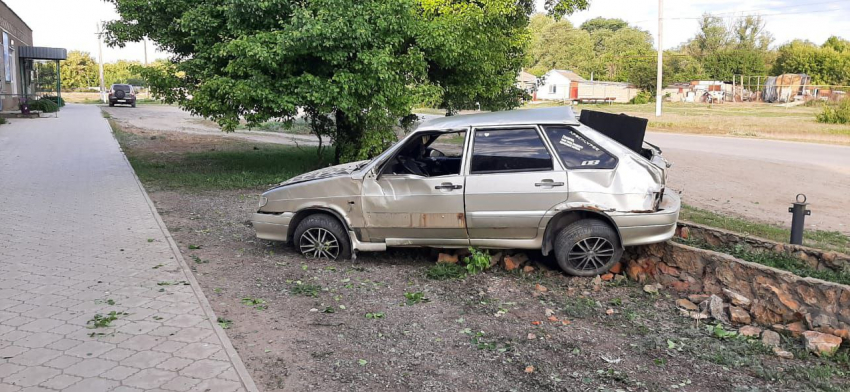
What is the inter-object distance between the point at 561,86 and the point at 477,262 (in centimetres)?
6701

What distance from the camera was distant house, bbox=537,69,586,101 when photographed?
6762 cm

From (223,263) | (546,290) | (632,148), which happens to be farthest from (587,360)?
(223,263)

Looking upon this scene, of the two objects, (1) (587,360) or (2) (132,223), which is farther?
(2) (132,223)

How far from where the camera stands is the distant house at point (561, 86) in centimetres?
6762

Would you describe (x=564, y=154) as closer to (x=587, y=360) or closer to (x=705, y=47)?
(x=587, y=360)

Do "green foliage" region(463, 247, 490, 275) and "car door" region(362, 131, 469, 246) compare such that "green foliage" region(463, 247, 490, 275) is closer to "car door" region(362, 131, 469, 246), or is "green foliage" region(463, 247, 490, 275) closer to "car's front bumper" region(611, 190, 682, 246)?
"car door" region(362, 131, 469, 246)

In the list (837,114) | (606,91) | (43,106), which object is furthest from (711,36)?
(43,106)

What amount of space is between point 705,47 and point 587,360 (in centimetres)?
8685

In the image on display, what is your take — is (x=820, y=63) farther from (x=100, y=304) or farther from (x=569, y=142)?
(x=100, y=304)

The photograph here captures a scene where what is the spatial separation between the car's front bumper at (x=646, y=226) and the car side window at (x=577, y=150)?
52 centimetres

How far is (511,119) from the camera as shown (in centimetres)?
654

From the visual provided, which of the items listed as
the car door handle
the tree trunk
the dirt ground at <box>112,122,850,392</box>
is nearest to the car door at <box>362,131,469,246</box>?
the dirt ground at <box>112,122,850,392</box>

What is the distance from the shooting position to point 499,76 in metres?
12.8

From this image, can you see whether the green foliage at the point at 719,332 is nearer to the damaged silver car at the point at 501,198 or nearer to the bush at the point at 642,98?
the damaged silver car at the point at 501,198
